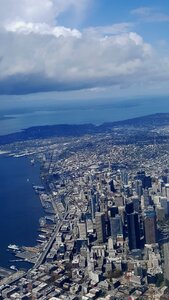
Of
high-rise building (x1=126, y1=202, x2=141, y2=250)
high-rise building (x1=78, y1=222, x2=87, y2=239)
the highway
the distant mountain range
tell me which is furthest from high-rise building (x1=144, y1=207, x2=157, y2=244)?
the distant mountain range

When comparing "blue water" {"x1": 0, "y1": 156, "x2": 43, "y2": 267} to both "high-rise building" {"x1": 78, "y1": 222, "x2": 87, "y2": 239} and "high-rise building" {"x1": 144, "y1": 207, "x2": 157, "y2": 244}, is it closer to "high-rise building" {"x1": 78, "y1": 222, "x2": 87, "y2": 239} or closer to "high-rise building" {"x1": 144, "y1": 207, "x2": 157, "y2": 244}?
"high-rise building" {"x1": 78, "y1": 222, "x2": 87, "y2": 239}

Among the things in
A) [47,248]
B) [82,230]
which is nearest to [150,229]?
[82,230]

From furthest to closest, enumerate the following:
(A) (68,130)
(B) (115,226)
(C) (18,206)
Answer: (A) (68,130), (C) (18,206), (B) (115,226)

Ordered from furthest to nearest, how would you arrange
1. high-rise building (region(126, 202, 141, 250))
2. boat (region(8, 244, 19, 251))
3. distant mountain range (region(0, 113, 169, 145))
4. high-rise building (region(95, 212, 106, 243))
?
1. distant mountain range (region(0, 113, 169, 145))
2. high-rise building (region(95, 212, 106, 243))
3. boat (region(8, 244, 19, 251))
4. high-rise building (region(126, 202, 141, 250))

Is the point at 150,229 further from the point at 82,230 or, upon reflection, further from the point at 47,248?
the point at 47,248

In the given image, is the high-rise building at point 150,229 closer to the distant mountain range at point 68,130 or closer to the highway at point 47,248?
the highway at point 47,248

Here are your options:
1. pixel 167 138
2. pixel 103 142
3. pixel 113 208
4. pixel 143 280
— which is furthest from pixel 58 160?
pixel 143 280
